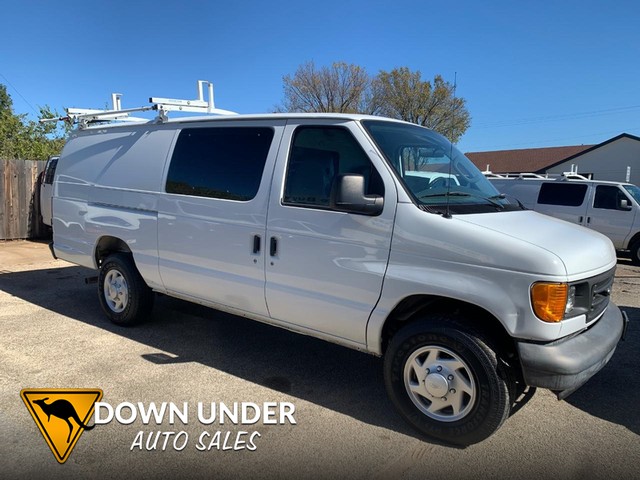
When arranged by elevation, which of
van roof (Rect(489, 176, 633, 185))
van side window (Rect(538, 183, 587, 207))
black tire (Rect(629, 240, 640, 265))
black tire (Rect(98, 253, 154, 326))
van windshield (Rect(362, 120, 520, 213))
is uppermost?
van windshield (Rect(362, 120, 520, 213))

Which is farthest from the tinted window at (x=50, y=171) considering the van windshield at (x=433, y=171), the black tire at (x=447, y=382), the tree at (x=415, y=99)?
the tree at (x=415, y=99)

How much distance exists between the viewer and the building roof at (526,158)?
40781mm

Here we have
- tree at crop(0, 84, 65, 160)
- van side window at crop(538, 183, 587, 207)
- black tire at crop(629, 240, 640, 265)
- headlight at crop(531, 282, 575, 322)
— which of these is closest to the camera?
headlight at crop(531, 282, 575, 322)

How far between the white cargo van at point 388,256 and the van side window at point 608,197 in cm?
913

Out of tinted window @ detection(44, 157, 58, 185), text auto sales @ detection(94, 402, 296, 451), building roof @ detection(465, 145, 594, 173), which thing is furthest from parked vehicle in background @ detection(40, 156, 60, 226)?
building roof @ detection(465, 145, 594, 173)

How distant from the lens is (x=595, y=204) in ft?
38.8

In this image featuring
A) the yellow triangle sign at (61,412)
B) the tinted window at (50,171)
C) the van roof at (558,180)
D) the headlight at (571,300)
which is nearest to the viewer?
the headlight at (571,300)

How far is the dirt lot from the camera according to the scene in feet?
9.88

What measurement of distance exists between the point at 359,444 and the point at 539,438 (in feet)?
4.07

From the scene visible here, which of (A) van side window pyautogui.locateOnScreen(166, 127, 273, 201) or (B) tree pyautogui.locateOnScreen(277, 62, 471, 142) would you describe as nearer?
(A) van side window pyautogui.locateOnScreen(166, 127, 273, 201)

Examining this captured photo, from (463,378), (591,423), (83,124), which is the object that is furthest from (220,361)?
(83,124)

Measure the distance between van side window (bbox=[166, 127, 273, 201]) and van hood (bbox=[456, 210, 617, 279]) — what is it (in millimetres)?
1787

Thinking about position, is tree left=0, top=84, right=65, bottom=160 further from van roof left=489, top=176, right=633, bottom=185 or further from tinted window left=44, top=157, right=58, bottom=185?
van roof left=489, top=176, right=633, bottom=185

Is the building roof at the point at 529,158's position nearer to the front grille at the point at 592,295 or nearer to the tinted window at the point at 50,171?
the tinted window at the point at 50,171
